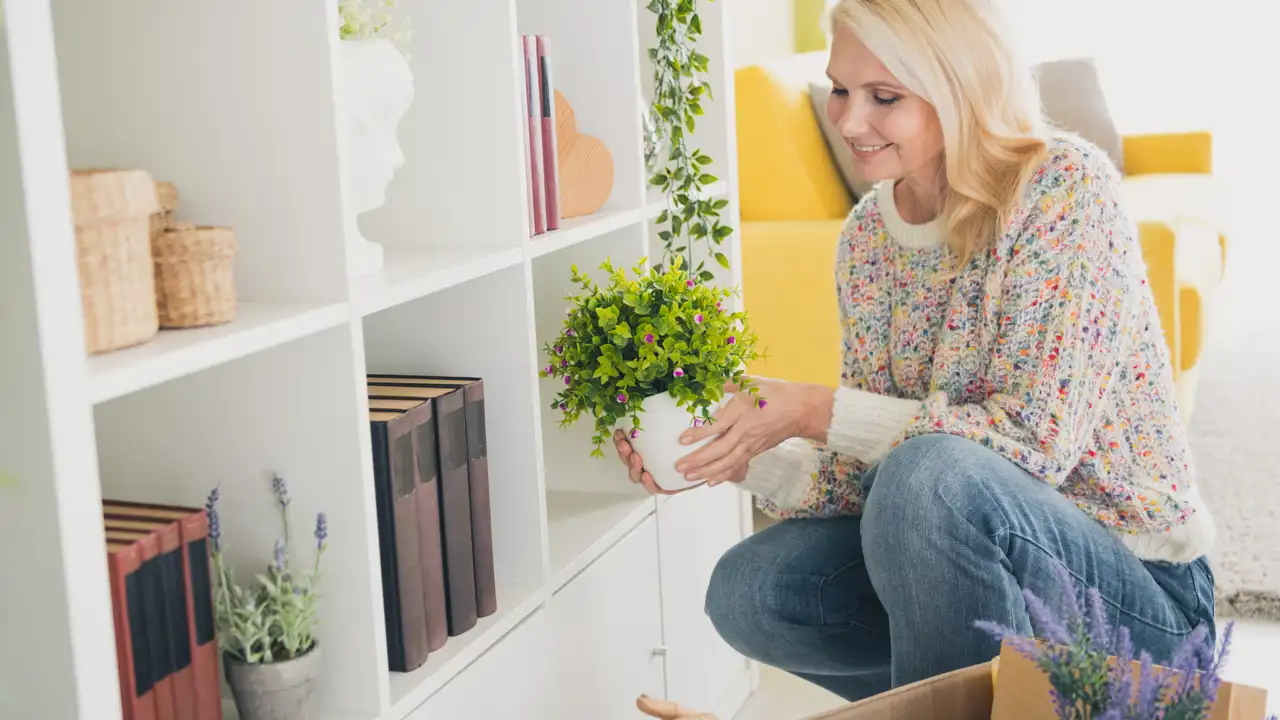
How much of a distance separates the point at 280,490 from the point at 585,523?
25.3 inches

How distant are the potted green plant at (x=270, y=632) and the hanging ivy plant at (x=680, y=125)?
752 mm

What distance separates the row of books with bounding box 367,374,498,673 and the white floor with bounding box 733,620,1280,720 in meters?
0.84

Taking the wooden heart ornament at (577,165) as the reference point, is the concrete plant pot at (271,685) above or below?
below

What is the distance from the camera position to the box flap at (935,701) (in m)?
1.01

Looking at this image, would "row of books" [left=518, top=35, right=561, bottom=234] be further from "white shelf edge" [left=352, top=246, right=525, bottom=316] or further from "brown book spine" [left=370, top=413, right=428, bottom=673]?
"brown book spine" [left=370, top=413, right=428, bottom=673]

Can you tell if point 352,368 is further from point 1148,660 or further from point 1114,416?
point 1114,416

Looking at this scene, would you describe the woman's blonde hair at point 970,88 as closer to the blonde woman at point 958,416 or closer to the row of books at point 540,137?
the blonde woman at point 958,416

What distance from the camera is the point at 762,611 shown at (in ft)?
5.29

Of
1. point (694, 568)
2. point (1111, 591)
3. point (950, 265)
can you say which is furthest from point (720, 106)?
point (1111, 591)

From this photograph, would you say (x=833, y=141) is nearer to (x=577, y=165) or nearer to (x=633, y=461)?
(x=577, y=165)

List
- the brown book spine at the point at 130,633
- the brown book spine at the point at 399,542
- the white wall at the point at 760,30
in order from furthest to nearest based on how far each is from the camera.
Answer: the white wall at the point at 760,30
the brown book spine at the point at 399,542
the brown book spine at the point at 130,633

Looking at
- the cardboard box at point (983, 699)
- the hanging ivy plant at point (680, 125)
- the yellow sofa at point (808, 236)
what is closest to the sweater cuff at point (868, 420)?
the hanging ivy plant at point (680, 125)

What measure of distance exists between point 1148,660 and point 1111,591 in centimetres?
56

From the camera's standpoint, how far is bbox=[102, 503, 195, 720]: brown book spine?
3.22 ft
